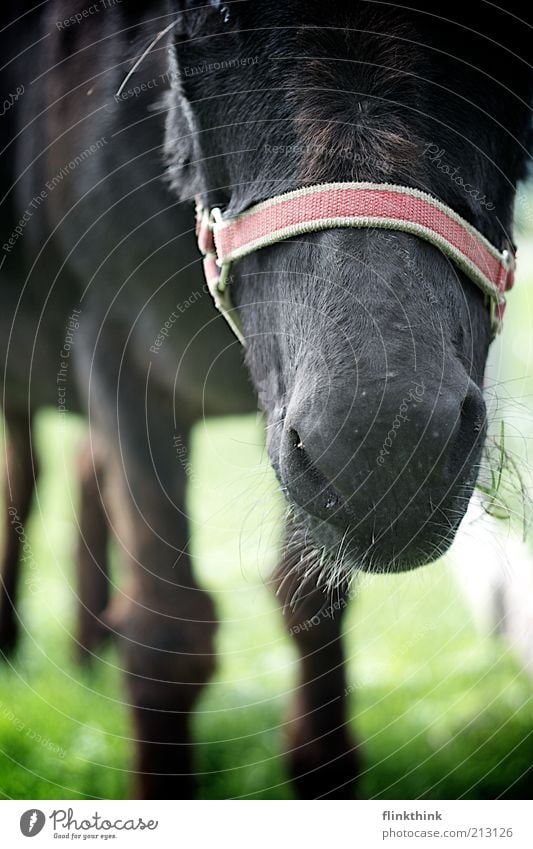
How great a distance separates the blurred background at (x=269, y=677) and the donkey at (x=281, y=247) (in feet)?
0.54

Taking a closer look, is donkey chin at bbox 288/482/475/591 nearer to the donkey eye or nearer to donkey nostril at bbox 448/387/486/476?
donkey nostril at bbox 448/387/486/476

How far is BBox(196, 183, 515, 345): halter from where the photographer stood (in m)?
1.01

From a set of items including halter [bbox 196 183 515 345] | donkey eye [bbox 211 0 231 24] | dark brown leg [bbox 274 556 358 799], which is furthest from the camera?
dark brown leg [bbox 274 556 358 799]

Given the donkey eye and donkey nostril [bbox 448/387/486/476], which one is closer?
donkey nostril [bbox 448/387/486/476]

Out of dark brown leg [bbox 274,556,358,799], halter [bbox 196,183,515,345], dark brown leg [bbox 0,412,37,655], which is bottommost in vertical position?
dark brown leg [bbox 274,556,358,799]

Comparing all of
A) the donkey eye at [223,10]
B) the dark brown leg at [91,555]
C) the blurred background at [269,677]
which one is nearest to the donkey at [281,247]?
the donkey eye at [223,10]

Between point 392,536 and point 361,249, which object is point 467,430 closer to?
Result: point 392,536

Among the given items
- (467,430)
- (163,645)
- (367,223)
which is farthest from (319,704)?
(367,223)

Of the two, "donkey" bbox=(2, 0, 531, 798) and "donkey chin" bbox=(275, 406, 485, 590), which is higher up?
"donkey" bbox=(2, 0, 531, 798)

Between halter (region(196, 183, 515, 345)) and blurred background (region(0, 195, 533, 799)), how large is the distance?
26 cm

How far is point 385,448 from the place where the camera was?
2.98 ft

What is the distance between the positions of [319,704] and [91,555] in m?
0.99

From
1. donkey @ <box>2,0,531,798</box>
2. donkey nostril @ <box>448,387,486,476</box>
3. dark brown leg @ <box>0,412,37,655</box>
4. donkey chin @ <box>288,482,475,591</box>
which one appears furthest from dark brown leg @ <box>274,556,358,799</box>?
dark brown leg @ <box>0,412,37,655</box>
